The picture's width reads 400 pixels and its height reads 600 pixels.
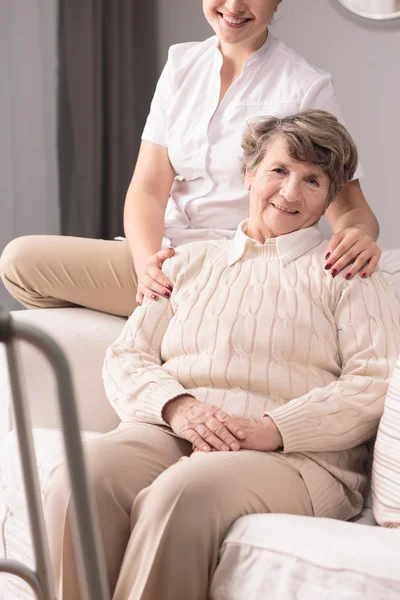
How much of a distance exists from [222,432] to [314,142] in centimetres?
63

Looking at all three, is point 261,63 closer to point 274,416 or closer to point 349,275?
point 349,275

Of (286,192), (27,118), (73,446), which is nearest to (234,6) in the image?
(286,192)

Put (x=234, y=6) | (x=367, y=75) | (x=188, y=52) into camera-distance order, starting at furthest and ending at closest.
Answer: (x=367, y=75) < (x=188, y=52) < (x=234, y=6)

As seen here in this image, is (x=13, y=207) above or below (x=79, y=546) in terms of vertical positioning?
below

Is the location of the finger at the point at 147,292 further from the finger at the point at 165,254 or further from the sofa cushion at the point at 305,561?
the sofa cushion at the point at 305,561

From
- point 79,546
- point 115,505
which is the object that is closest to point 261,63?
point 115,505

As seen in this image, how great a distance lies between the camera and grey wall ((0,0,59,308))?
10.2 ft

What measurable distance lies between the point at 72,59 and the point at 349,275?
1998 mm

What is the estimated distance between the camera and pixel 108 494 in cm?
133

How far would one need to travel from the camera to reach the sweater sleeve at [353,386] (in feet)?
4.72

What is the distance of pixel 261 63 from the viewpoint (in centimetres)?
216

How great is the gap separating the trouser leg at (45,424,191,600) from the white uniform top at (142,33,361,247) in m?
0.82

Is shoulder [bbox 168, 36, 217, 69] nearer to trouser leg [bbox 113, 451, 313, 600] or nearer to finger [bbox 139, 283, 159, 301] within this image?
finger [bbox 139, 283, 159, 301]

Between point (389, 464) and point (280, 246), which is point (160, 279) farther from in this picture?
point (389, 464)
